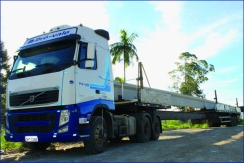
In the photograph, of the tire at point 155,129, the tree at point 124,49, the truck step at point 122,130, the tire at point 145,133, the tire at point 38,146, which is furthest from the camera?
the tree at point 124,49

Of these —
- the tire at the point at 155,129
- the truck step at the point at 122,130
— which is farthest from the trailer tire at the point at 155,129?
the truck step at the point at 122,130

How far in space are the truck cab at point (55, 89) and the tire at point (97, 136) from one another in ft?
0.75

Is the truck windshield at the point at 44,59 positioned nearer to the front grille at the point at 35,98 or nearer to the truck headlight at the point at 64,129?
the front grille at the point at 35,98

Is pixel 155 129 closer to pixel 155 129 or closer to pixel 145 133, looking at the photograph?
pixel 155 129

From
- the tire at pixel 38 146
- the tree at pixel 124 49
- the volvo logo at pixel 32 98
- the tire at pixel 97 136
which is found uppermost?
the tree at pixel 124 49

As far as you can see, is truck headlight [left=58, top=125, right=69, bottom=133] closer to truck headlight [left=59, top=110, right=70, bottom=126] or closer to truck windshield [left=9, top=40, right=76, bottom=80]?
truck headlight [left=59, top=110, right=70, bottom=126]

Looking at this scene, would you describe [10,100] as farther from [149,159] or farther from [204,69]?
[204,69]

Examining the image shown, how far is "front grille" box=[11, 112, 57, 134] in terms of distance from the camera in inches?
236

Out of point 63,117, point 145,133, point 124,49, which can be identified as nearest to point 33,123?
point 63,117

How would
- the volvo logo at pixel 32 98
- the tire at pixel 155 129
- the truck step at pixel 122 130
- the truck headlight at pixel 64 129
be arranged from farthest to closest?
the tire at pixel 155 129
the truck step at pixel 122 130
the volvo logo at pixel 32 98
the truck headlight at pixel 64 129

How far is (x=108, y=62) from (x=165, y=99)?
194 inches

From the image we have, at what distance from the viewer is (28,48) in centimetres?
702

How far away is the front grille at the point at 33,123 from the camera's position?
6004 millimetres

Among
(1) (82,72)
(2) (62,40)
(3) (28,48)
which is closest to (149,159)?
(1) (82,72)
